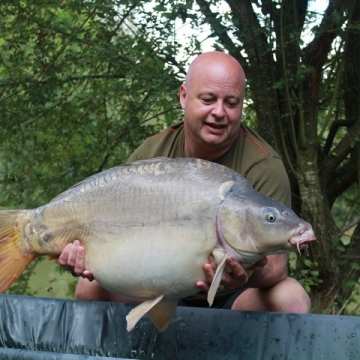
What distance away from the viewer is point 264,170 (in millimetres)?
1876

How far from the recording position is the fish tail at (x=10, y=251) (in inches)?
66.2

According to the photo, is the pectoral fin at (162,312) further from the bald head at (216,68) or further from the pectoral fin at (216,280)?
the bald head at (216,68)

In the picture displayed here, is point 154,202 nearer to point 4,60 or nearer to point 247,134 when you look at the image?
point 247,134

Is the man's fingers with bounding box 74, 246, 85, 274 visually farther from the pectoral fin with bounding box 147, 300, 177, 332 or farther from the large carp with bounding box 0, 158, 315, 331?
the pectoral fin with bounding box 147, 300, 177, 332

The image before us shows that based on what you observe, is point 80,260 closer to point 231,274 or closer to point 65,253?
point 65,253

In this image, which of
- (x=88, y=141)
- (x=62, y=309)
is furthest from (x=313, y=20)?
(x=62, y=309)

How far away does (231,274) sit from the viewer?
157 centimetres

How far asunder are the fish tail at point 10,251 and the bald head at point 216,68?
0.56 m

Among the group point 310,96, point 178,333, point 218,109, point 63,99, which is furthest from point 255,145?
point 63,99

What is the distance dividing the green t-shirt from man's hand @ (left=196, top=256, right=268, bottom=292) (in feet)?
0.87

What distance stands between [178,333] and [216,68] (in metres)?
0.64

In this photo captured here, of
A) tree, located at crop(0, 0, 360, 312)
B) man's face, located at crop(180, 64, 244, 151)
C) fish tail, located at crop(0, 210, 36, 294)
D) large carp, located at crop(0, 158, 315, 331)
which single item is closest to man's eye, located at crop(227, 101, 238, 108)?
man's face, located at crop(180, 64, 244, 151)

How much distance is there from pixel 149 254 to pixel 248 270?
221mm

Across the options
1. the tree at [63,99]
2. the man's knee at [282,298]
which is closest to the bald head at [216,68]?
the man's knee at [282,298]
